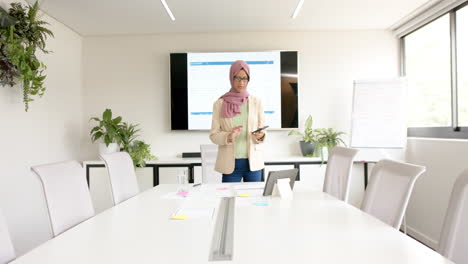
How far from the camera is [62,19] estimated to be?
4.31 m

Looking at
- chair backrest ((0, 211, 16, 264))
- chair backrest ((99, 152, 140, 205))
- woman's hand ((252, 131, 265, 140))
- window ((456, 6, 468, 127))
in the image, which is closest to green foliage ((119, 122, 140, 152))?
chair backrest ((99, 152, 140, 205))

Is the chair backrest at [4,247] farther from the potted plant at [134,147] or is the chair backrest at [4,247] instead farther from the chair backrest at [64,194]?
the potted plant at [134,147]

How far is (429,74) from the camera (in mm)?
4141

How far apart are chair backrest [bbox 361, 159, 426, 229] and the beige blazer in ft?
3.21

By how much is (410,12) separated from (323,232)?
3.87 metres

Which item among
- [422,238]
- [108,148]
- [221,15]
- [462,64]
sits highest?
[221,15]

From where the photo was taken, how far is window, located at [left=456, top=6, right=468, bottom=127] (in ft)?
11.4

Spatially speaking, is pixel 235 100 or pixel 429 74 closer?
pixel 235 100

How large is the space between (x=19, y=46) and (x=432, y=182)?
4509mm

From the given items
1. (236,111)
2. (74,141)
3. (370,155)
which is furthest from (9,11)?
(370,155)

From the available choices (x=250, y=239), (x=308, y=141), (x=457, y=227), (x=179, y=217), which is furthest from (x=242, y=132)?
(x=308, y=141)

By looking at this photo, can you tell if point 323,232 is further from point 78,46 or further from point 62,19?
point 78,46

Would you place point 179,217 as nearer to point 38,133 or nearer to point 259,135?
point 259,135

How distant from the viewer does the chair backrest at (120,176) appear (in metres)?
2.40
